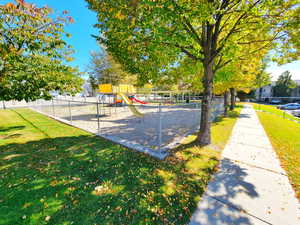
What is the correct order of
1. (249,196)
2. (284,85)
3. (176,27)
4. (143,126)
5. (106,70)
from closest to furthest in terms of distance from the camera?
1. (249,196)
2. (176,27)
3. (143,126)
4. (106,70)
5. (284,85)

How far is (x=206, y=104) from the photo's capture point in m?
4.69

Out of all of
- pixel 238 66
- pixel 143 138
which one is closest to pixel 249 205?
pixel 143 138

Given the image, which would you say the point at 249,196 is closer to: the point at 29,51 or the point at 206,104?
the point at 206,104

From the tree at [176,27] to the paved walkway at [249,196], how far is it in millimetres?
1625

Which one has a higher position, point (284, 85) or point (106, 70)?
point (106, 70)

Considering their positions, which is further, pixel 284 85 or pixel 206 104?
pixel 284 85

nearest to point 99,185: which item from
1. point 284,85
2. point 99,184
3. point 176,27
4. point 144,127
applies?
point 99,184

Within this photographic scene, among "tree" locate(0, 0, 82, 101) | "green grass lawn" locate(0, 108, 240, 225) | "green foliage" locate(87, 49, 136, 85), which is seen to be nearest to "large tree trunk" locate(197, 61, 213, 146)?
"green grass lawn" locate(0, 108, 240, 225)

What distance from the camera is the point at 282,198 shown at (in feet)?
8.01

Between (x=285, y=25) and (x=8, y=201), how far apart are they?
25.4 ft

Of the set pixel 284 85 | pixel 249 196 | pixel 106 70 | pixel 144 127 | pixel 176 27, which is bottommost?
pixel 249 196

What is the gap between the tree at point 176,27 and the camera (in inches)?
118

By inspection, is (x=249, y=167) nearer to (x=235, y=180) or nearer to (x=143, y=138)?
(x=235, y=180)

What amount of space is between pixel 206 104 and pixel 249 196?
2929 mm
